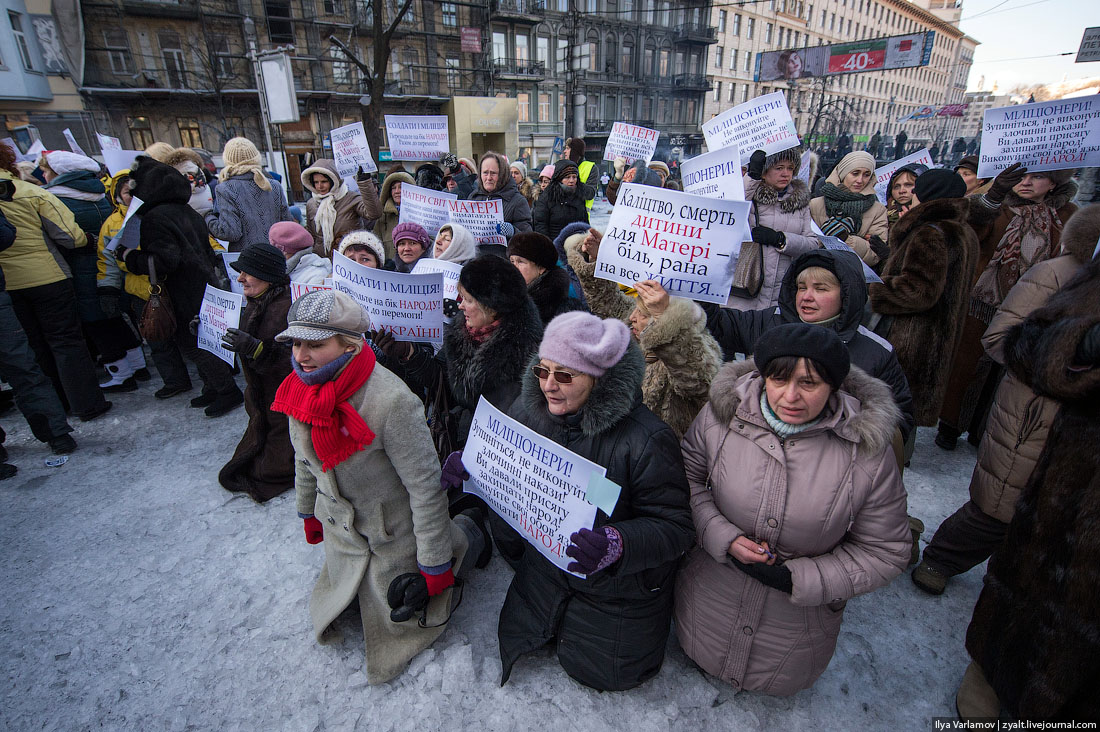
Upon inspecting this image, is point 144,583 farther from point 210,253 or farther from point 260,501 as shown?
point 210,253

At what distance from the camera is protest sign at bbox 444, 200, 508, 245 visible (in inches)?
192

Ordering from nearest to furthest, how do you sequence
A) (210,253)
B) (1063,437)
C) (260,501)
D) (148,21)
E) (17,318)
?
1. (1063,437)
2. (260,501)
3. (17,318)
4. (210,253)
5. (148,21)

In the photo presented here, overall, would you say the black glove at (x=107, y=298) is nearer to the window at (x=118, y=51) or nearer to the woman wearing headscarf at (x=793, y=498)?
the woman wearing headscarf at (x=793, y=498)

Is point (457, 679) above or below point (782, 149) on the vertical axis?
below

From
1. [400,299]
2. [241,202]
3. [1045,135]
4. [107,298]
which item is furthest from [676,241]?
[107,298]

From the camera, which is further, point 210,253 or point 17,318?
point 210,253

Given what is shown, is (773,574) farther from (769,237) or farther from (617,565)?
(769,237)

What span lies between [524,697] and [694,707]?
743mm

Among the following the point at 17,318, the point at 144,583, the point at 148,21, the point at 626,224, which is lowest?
the point at 144,583

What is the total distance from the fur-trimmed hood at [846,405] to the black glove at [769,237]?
6.28 ft

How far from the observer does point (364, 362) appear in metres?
2.19

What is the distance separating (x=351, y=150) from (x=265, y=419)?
4815mm

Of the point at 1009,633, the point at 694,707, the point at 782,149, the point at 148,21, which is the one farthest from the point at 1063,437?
the point at 148,21

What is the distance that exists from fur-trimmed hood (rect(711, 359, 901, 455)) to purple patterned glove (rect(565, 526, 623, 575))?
0.63m
